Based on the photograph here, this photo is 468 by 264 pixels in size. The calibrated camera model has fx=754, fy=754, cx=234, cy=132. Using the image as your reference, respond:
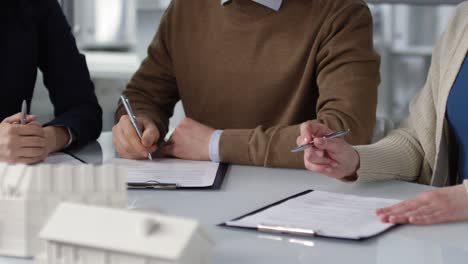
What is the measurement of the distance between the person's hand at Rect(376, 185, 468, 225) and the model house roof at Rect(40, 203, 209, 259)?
469mm

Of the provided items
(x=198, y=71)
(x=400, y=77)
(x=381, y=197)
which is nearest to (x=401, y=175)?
(x=381, y=197)

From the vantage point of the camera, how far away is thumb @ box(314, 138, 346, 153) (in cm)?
132

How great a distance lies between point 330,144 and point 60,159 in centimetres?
57

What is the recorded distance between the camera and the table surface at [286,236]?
36.5 inches

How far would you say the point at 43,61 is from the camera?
6.29 ft

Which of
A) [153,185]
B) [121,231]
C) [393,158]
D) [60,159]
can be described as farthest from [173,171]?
[121,231]

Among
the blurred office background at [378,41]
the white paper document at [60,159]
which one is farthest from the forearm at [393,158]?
the blurred office background at [378,41]

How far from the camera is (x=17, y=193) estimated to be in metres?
0.87

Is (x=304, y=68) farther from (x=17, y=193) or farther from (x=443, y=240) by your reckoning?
(x=17, y=193)

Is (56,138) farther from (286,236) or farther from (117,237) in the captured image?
(117,237)

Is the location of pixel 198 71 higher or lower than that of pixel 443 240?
lower

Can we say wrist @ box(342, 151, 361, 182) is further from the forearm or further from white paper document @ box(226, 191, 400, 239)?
white paper document @ box(226, 191, 400, 239)

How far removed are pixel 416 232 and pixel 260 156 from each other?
523mm

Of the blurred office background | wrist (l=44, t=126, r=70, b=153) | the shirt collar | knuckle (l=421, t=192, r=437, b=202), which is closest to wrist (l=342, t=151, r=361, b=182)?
knuckle (l=421, t=192, r=437, b=202)
